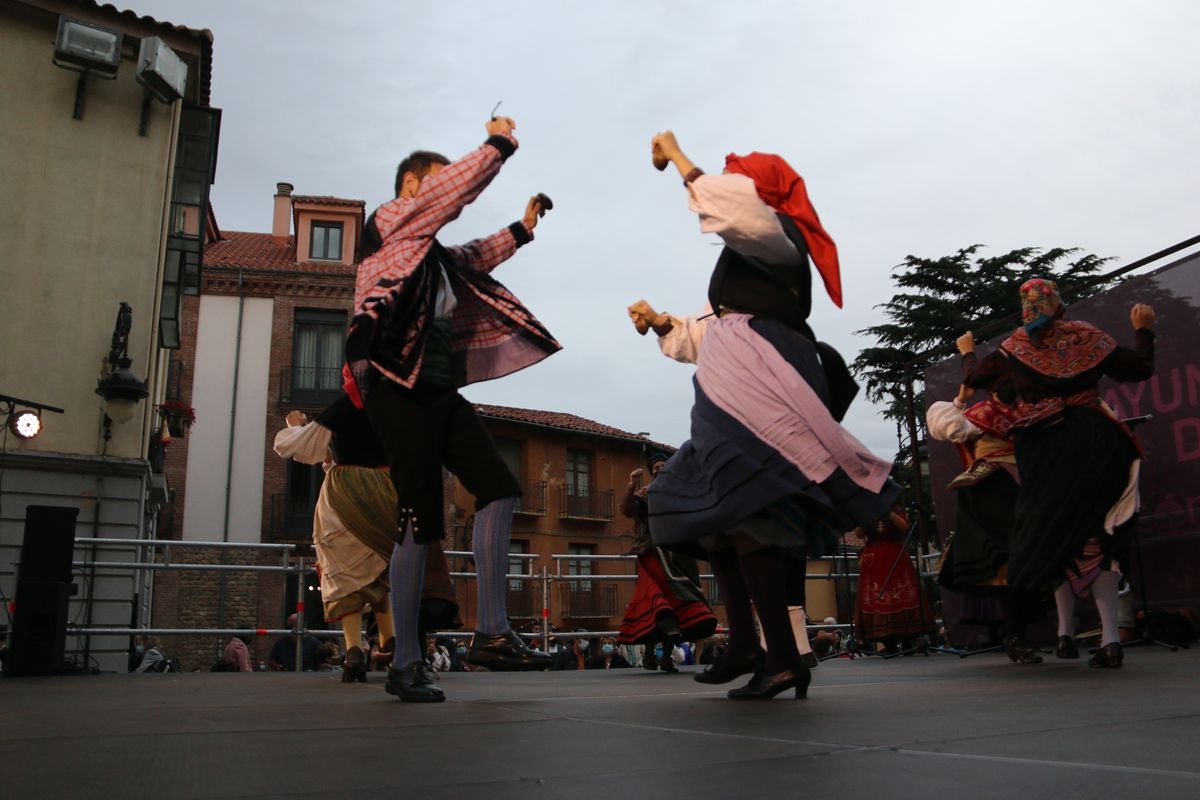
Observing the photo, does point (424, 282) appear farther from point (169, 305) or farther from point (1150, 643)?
point (169, 305)

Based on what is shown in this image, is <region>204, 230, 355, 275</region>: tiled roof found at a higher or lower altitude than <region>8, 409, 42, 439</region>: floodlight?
higher

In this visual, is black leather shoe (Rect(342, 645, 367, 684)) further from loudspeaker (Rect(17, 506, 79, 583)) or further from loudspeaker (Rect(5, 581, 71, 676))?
loudspeaker (Rect(17, 506, 79, 583))

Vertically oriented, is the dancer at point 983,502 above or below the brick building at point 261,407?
below

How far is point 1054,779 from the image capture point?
1380 millimetres

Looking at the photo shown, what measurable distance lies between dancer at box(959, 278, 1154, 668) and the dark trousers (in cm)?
269

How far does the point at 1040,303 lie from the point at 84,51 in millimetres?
15681

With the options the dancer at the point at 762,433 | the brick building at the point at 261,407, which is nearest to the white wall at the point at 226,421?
the brick building at the point at 261,407

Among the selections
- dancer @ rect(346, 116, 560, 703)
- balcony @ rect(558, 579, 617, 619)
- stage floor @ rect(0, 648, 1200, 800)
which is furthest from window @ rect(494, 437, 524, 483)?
stage floor @ rect(0, 648, 1200, 800)

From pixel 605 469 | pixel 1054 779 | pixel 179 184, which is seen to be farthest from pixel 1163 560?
pixel 605 469

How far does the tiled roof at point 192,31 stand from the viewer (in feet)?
54.9

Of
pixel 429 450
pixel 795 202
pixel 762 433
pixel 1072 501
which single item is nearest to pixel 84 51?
pixel 429 450

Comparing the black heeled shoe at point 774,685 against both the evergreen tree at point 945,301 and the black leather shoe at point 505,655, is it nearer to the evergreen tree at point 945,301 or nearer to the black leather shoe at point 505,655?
the black leather shoe at point 505,655

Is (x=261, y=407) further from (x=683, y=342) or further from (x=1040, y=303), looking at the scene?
(x=683, y=342)

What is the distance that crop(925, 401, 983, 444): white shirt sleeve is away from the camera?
6094 millimetres
